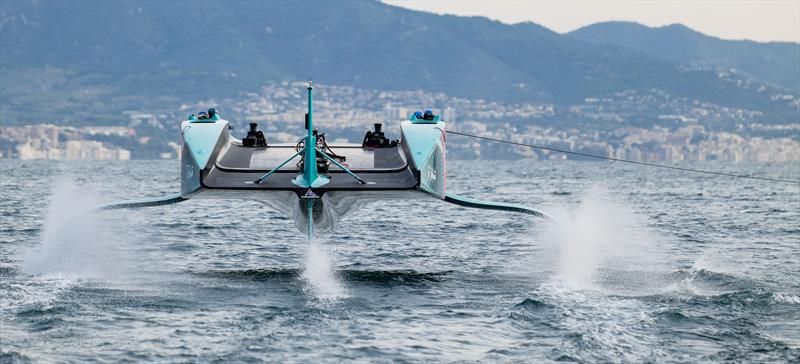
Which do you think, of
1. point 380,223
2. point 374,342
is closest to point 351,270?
point 374,342

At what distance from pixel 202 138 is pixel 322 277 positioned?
300cm

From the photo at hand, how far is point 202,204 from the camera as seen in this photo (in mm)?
46656

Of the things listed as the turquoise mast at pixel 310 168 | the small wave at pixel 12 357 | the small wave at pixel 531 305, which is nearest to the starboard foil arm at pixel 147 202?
the turquoise mast at pixel 310 168

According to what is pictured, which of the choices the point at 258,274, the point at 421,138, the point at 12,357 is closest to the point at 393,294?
the point at 421,138

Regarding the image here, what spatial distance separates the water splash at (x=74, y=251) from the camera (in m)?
20.4

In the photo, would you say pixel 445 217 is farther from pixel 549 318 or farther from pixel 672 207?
pixel 549 318

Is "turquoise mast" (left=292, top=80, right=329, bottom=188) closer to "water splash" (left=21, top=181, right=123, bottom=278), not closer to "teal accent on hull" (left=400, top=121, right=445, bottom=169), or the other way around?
"teal accent on hull" (left=400, top=121, right=445, bottom=169)

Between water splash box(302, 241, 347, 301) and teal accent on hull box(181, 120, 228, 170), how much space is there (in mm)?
2116

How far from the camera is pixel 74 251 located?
2284cm

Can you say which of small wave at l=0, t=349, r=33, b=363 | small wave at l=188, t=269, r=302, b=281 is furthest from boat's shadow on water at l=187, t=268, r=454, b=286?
small wave at l=0, t=349, r=33, b=363

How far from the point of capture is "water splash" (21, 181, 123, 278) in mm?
20391

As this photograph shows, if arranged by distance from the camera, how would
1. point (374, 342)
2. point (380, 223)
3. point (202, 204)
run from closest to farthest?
1. point (374, 342)
2. point (380, 223)
3. point (202, 204)

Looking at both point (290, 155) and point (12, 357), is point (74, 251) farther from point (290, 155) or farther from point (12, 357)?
point (12, 357)

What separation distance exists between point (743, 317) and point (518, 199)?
35.1 metres
